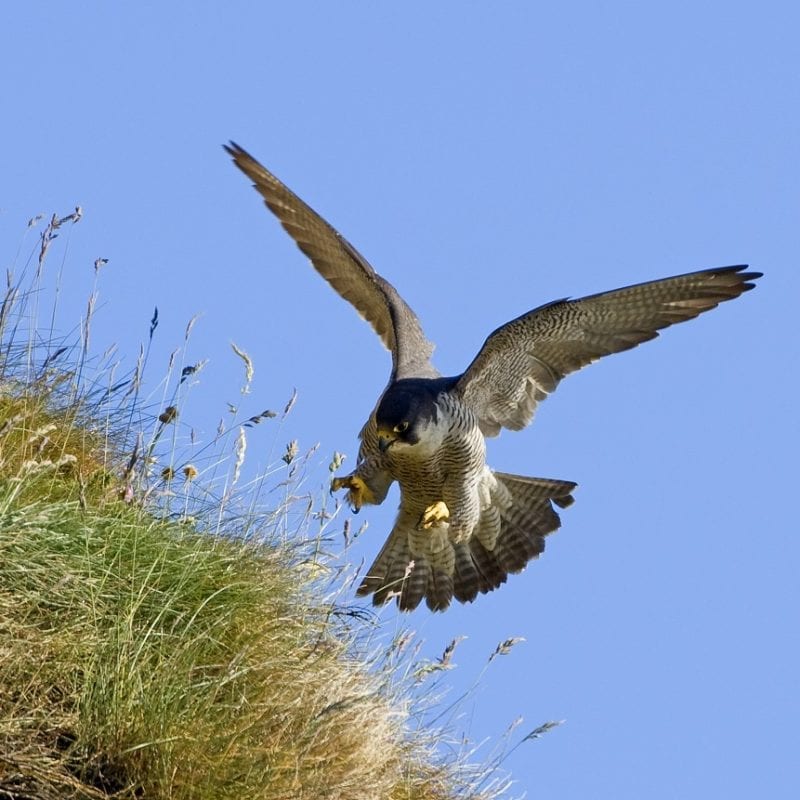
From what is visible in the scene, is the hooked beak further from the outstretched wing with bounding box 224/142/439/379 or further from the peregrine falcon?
the outstretched wing with bounding box 224/142/439/379

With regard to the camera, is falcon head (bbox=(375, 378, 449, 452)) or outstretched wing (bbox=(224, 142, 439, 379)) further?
outstretched wing (bbox=(224, 142, 439, 379))

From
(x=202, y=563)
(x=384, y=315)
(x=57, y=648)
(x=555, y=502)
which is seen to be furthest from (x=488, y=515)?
(x=57, y=648)

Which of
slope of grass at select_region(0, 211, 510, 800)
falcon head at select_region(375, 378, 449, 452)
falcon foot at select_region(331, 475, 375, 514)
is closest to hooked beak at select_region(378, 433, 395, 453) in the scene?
falcon head at select_region(375, 378, 449, 452)

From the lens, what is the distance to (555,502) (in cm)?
797

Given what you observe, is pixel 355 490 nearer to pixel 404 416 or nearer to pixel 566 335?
pixel 404 416

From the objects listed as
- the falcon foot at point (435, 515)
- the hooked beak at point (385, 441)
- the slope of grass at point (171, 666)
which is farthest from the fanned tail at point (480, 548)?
the slope of grass at point (171, 666)

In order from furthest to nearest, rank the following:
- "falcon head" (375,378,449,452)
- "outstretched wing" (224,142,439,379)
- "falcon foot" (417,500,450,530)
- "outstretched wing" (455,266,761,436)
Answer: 1. "outstretched wing" (224,142,439,379)
2. "falcon foot" (417,500,450,530)
3. "outstretched wing" (455,266,761,436)
4. "falcon head" (375,378,449,452)

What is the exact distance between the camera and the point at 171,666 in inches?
164

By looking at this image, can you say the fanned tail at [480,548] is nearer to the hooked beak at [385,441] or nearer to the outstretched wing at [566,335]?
the outstretched wing at [566,335]

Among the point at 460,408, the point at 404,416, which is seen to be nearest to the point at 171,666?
the point at 404,416

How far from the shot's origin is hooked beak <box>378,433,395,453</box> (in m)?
6.97

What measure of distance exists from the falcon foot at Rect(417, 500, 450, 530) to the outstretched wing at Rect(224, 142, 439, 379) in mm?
736

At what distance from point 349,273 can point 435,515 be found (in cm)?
165

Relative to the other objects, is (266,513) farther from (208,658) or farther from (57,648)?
(57,648)
